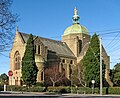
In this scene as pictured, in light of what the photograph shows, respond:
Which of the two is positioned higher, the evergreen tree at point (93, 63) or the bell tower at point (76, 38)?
the bell tower at point (76, 38)

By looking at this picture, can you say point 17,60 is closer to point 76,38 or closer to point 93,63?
point 76,38

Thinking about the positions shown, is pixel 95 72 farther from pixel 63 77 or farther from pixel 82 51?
pixel 82 51

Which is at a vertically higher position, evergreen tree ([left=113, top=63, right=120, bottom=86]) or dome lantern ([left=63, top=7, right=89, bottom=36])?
dome lantern ([left=63, top=7, right=89, bottom=36])

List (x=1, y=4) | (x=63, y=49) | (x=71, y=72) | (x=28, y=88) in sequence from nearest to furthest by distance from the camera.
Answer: (x=1, y=4) → (x=28, y=88) → (x=71, y=72) → (x=63, y=49)

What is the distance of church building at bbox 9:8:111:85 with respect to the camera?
89000 mm

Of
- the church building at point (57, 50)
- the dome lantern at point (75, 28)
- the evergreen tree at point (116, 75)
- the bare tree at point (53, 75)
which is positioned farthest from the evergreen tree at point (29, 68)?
the dome lantern at point (75, 28)

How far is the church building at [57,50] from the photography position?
→ 8900 cm

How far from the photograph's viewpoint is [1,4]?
20281 millimetres

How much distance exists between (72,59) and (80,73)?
17.7 meters

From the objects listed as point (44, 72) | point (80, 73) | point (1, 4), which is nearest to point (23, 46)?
point (44, 72)

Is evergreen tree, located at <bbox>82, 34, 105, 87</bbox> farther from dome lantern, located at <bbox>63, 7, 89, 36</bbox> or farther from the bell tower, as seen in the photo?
dome lantern, located at <bbox>63, 7, 89, 36</bbox>

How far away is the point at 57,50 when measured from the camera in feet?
336

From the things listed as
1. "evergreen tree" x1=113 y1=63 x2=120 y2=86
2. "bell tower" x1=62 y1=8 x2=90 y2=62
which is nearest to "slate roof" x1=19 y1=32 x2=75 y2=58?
"bell tower" x1=62 y1=8 x2=90 y2=62

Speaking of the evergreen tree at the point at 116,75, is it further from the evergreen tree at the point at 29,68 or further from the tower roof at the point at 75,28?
the tower roof at the point at 75,28
